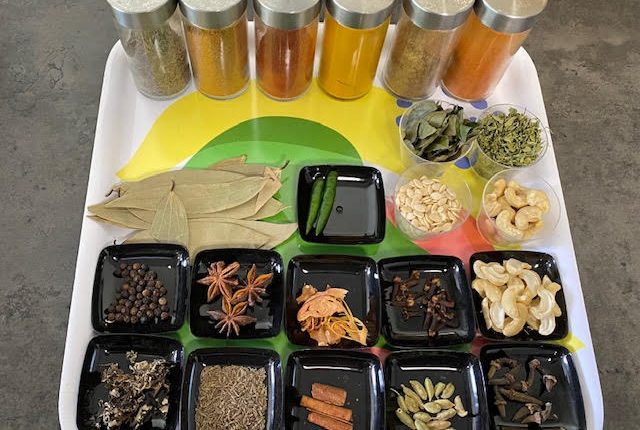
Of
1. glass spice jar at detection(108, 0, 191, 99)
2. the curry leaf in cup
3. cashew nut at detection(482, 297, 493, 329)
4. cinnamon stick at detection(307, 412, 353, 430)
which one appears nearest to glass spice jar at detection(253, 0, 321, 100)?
glass spice jar at detection(108, 0, 191, 99)

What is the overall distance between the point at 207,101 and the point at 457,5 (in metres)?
→ 0.73

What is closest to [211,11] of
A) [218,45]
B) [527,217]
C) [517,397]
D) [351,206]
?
[218,45]

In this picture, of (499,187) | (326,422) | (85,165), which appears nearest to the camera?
(326,422)

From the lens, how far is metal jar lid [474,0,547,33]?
1.32 metres

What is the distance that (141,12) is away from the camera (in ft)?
4.04

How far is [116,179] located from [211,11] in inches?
20.3

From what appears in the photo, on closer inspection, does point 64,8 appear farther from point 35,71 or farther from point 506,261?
point 506,261

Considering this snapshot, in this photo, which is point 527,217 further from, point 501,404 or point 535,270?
point 501,404

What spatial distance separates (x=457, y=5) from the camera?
1306 mm

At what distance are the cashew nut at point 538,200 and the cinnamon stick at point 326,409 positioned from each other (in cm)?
69

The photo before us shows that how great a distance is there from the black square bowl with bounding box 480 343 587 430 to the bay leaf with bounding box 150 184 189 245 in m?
0.79

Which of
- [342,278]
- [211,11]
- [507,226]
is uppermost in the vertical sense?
[211,11]

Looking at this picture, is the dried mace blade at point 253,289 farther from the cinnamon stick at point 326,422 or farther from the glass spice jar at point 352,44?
the glass spice jar at point 352,44

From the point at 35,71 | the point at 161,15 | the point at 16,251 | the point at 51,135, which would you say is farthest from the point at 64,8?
the point at 161,15
